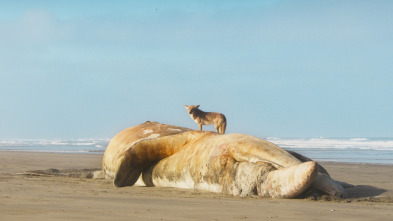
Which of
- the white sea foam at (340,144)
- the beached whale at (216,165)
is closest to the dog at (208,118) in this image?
the beached whale at (216,165)

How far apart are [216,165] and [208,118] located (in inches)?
479

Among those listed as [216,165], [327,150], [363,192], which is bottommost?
[363,192]

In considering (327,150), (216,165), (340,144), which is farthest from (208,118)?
(340,144)

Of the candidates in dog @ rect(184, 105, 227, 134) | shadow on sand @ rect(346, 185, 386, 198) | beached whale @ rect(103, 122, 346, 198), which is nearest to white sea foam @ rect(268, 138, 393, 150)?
dog @ rect(184, 105, 227, 134)

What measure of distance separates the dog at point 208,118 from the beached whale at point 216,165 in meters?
8.65

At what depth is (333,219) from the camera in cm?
484

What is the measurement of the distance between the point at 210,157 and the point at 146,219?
3641 mm

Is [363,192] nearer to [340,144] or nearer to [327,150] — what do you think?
[327,150]

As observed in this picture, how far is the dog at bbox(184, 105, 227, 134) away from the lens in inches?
771

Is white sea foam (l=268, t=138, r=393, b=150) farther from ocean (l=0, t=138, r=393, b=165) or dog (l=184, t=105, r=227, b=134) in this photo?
dog (l=184, t=105, r=227, b=134)

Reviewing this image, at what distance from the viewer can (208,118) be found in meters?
20.1

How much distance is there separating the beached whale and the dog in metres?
8.65

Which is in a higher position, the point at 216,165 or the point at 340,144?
the point at 340,144

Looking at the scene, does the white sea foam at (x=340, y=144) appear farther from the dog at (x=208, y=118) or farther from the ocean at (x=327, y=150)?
the dog at (x=208, y=118)
